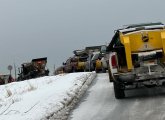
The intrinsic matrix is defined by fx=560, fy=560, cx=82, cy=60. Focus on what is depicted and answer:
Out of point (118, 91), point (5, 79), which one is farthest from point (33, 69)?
point (118, 91)

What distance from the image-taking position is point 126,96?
1812 cm

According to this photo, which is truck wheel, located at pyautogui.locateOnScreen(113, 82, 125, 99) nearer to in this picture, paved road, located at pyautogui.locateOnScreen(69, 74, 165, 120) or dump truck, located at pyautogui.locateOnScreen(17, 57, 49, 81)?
paved road, located at pyautogui.locateOnScreen(69, 74, 165, 120)

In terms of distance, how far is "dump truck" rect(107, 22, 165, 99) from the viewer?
1672 cm

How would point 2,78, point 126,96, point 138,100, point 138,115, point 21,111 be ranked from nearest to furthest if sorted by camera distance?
point 138,115, point 21,111, point 138,100, point 126,96, point 2,78

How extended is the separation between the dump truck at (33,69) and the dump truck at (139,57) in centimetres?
3635

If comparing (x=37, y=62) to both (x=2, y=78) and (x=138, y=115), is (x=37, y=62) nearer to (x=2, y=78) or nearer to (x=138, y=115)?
(x=2, y=78)

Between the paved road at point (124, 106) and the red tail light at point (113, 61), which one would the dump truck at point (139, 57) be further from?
the paved road at point (124, 106)

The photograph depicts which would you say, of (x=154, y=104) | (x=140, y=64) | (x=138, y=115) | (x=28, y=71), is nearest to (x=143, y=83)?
(x=140, y=64)

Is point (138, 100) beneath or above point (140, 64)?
beneath

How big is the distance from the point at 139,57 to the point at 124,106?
211 centimetres

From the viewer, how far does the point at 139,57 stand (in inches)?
667

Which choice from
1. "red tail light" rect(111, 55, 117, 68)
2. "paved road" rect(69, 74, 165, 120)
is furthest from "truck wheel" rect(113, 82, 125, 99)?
"red tail light" rect(111, 55, 117, 68)

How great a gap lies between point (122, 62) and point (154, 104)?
262 centimetres

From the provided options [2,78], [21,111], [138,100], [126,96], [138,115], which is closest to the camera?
[138,115]
